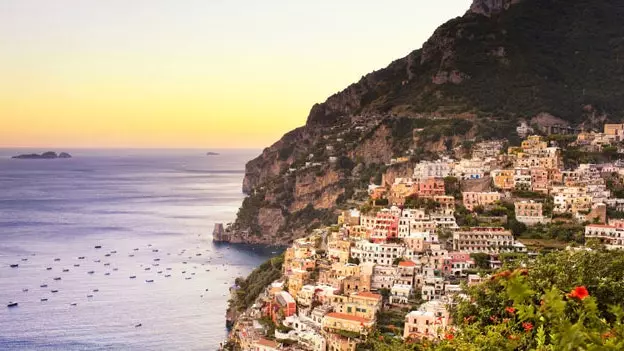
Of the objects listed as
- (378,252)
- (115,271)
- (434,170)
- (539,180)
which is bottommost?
(115,271)

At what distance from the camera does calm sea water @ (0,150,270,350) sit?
118 ft

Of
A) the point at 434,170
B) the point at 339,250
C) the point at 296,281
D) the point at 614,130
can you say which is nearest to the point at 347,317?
the point at 296,281

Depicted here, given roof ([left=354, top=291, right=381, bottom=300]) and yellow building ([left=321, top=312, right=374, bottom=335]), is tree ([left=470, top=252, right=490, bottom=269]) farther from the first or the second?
yellow building ([left=321, top=312, right=374, bottom=335])

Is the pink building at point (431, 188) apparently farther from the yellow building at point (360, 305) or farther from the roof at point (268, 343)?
the roof at point (268, 343)

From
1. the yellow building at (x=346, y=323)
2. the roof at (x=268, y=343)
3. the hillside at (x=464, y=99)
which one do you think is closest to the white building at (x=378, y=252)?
the yellow building at (x=346, y=323)

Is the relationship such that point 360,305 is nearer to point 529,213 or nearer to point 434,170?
point 529,213

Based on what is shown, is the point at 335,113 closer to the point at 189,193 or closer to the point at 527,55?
the point at 527,55

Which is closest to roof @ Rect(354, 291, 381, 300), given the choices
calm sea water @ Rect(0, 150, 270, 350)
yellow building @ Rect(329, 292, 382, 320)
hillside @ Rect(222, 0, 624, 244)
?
yellow building @ Rect(329, 292, 382, 320)

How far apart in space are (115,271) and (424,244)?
28635 millimetres

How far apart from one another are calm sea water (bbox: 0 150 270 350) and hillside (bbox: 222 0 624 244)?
9975 mm

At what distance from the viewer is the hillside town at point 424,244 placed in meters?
26.6

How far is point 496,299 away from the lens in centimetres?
1341

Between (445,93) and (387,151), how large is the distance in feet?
29.1

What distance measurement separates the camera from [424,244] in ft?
105
